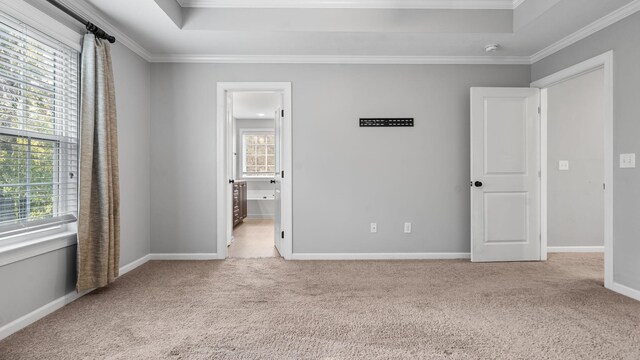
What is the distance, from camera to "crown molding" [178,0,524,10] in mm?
3150

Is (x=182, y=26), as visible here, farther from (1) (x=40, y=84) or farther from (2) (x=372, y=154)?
(2) (x=372, y=154)

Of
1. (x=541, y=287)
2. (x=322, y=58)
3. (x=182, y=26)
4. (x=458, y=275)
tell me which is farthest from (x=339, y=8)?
(x=541, y=287)

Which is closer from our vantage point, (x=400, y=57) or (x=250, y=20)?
(x=250, y=20)

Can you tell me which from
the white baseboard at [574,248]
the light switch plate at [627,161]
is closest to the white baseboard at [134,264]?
the light switch plate at [627,161]

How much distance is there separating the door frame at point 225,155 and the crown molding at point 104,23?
859 mm

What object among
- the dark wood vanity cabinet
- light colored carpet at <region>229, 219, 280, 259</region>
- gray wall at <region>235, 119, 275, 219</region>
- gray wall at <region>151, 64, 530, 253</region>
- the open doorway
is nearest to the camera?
gray wall at <region>151, 64, 530, 253</region>

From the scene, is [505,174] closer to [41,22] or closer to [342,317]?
[342,317]

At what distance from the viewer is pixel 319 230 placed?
155 inches

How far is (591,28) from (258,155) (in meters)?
6.49

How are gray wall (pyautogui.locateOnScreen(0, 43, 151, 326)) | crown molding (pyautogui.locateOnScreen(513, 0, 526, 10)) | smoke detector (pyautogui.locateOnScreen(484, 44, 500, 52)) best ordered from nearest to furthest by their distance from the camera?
1. gray wall (pyautogui.locateOnScreen(0, 43, 151, 326))
2. crown molding (pyautogui.locateOnScreen(513, 0, 526, 10))
3. smoke detector (pyautogui.locateOnScreen(484, 44, 500, 52))

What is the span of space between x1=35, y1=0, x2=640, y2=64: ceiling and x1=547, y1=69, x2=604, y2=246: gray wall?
1.14 meters

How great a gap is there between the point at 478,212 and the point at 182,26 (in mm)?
3647

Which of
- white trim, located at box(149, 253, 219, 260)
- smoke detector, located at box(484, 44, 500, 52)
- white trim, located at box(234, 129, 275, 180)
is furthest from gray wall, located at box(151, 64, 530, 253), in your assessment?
white trim, located at box(234, 129, 275, 180)

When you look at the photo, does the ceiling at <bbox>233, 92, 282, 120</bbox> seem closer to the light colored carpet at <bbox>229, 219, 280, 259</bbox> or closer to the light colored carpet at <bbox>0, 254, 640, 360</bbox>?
the light colored carpet at <bbox>229, 219, 280, 259</bbox>
